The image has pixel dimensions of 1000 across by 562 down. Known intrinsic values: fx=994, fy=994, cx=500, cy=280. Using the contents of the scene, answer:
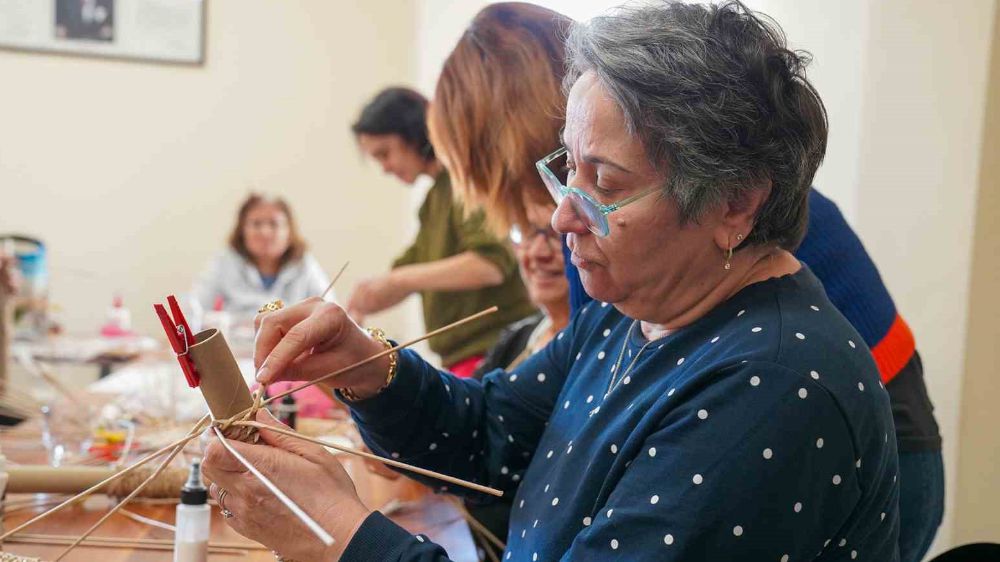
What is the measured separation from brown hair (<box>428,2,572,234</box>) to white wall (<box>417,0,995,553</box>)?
1.50 feet

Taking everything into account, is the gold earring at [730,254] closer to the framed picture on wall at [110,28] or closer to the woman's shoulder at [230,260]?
the woman's shoulder at [230,260]

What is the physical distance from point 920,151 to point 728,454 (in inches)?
51.6

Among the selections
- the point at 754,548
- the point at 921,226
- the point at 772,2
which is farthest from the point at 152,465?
the point at 772,2

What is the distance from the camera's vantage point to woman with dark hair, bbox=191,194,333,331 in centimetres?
482

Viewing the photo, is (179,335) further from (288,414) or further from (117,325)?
(117,325)

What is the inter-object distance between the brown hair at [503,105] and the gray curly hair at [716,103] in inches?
23.6

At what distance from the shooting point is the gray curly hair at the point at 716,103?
3.16ft

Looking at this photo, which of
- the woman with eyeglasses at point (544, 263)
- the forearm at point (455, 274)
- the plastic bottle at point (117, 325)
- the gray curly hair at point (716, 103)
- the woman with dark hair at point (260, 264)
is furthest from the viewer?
the woman with dark hair at point (260, 264)

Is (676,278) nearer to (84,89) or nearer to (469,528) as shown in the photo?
(469,528)

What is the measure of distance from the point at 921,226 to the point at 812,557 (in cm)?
123

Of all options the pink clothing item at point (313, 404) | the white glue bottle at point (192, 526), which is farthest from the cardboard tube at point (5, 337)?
the white glue bottle at point (192, 526)

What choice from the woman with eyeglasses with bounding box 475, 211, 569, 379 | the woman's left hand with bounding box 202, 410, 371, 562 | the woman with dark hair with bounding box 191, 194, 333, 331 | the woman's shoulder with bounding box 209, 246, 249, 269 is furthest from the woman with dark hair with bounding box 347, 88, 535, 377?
the woman's shoulder with bounding box 209, 246, 249, 269

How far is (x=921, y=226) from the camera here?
76.9 inches

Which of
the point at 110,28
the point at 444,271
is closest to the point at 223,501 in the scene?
the point at 444,271
